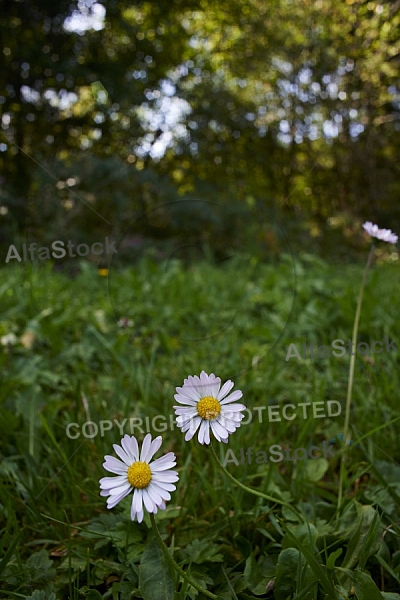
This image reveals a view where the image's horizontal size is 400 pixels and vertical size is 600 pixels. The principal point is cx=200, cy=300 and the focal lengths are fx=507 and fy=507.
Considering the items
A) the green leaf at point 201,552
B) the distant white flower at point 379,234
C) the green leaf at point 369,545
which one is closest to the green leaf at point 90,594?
the green leaf at point 201,552

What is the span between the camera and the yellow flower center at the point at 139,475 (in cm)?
57

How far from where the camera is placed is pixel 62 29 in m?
3.93

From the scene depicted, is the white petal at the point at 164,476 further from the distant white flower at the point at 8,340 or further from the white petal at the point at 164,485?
the distant white flower at the point at 8,340

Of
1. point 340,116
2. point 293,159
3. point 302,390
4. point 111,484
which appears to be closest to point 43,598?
point 111,484

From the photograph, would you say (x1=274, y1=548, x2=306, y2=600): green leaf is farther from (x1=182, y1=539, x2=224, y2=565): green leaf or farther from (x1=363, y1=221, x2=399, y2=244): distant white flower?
(x1=363, y1=221, x2=399, y2=244): distant white flower

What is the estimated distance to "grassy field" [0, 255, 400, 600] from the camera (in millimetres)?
712

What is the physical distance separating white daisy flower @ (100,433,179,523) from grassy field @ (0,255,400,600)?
15 centimetres

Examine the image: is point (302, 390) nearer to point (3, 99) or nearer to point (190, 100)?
point (190, 100)

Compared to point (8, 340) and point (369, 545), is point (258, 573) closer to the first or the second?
point (369, 545)

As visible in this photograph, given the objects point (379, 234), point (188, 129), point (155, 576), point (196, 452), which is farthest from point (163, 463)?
point (188, 129)

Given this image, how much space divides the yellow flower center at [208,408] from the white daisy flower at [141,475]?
0.06 meters

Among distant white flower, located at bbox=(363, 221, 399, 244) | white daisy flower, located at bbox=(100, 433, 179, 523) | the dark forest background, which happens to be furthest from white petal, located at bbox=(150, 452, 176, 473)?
the dark forest background

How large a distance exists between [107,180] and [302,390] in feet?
9.27

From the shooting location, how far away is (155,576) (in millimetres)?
668
